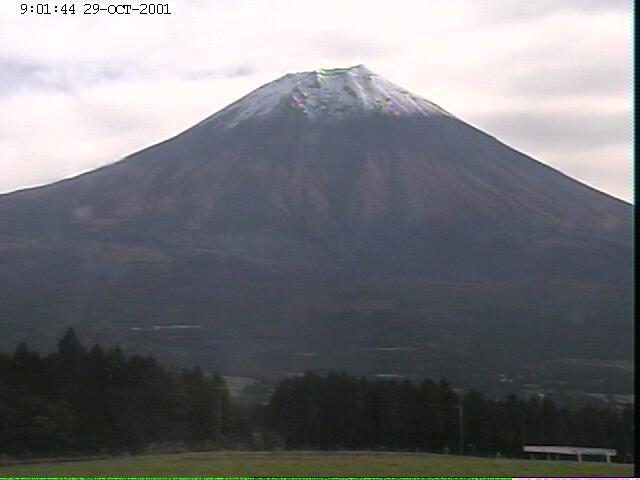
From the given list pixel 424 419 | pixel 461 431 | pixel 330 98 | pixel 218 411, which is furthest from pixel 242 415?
pixel 330 98

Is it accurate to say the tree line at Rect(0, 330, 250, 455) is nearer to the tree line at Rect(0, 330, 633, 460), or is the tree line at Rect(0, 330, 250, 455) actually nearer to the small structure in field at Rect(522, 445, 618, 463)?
the tree line at Rect(0, 330, 633, 460)

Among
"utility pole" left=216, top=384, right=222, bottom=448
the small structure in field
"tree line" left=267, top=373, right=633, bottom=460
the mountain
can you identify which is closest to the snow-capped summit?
the mountain

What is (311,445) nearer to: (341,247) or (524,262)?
(341,247)

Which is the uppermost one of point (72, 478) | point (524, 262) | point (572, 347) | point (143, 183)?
point (143, 183)

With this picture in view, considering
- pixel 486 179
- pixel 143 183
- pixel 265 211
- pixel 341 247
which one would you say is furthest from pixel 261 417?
pixel 486 179

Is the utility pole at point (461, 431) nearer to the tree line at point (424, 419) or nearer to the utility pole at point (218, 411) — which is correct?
the tree line at point (424, 419)

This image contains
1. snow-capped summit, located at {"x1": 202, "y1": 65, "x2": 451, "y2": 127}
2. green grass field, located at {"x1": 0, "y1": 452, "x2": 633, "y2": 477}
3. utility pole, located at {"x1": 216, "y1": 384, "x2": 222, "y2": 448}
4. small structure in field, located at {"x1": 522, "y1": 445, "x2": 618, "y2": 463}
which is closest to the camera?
green grass field, located at {"x1": 0, "y1": 452, "x2": 633, "y2": 477}
